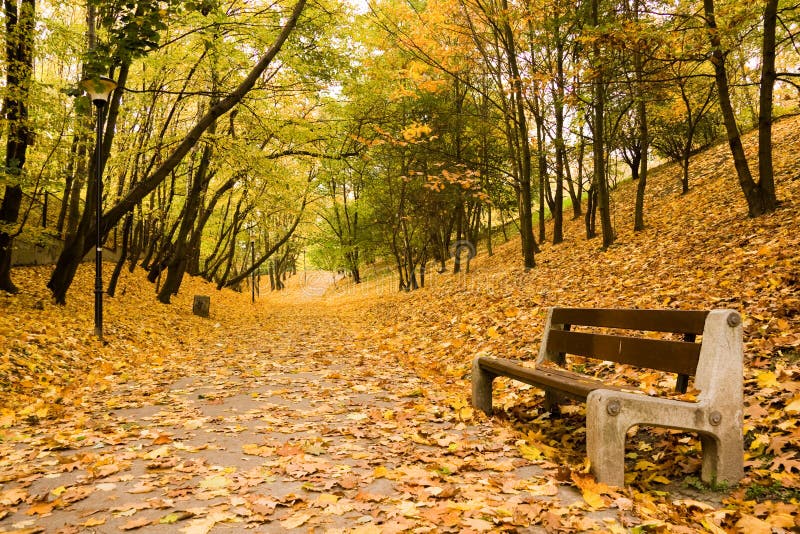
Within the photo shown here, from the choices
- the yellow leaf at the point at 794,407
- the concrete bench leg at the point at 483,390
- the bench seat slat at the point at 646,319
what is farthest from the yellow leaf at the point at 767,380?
the concrete bench leg at the point at 483,390

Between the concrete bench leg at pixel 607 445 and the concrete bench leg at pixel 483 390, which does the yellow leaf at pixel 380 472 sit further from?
the concrete bench leg at pixel 483 390

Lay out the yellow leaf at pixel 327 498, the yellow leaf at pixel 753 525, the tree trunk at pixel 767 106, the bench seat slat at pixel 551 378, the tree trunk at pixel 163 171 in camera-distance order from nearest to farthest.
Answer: the yellow leaf at pixel 753 525
the yellow leaf at pixel 327 498
the bench seat slat at pixel 551 378
the tree trunk at pixel 767 106
the tree trunk at pixel 163 171

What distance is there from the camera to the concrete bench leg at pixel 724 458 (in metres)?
2.92

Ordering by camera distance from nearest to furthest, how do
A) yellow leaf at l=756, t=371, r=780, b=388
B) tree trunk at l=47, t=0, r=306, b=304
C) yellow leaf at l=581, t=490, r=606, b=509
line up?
yellow leaf at l=581, t=490, r=606, b=509 → yellow leaf at l=756, t=371, r=780, b=388 → tree trunk at l=47, t=0, r=306, b=304

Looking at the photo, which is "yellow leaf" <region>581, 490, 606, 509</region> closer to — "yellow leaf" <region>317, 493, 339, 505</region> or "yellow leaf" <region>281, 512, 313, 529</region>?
"yellow leaf" <region>317, 493, 339, 505</region>

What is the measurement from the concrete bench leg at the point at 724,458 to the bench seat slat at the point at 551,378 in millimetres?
612

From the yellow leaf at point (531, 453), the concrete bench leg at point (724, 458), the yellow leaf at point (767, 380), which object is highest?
the yellow leaf at point (767, 380)

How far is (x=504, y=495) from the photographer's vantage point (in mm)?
2885

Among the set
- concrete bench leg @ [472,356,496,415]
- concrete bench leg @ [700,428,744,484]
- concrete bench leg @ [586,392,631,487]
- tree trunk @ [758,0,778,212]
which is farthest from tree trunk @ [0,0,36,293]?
tree trunk @ [758,0,778,212]

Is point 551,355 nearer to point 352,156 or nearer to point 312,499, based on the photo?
point 312,499

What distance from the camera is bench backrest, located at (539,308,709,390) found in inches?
124

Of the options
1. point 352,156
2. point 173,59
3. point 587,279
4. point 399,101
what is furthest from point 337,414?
point 399,101

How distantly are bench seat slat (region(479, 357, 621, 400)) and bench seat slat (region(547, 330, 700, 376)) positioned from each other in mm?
254

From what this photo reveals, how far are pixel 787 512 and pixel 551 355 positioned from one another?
2.39 meters
